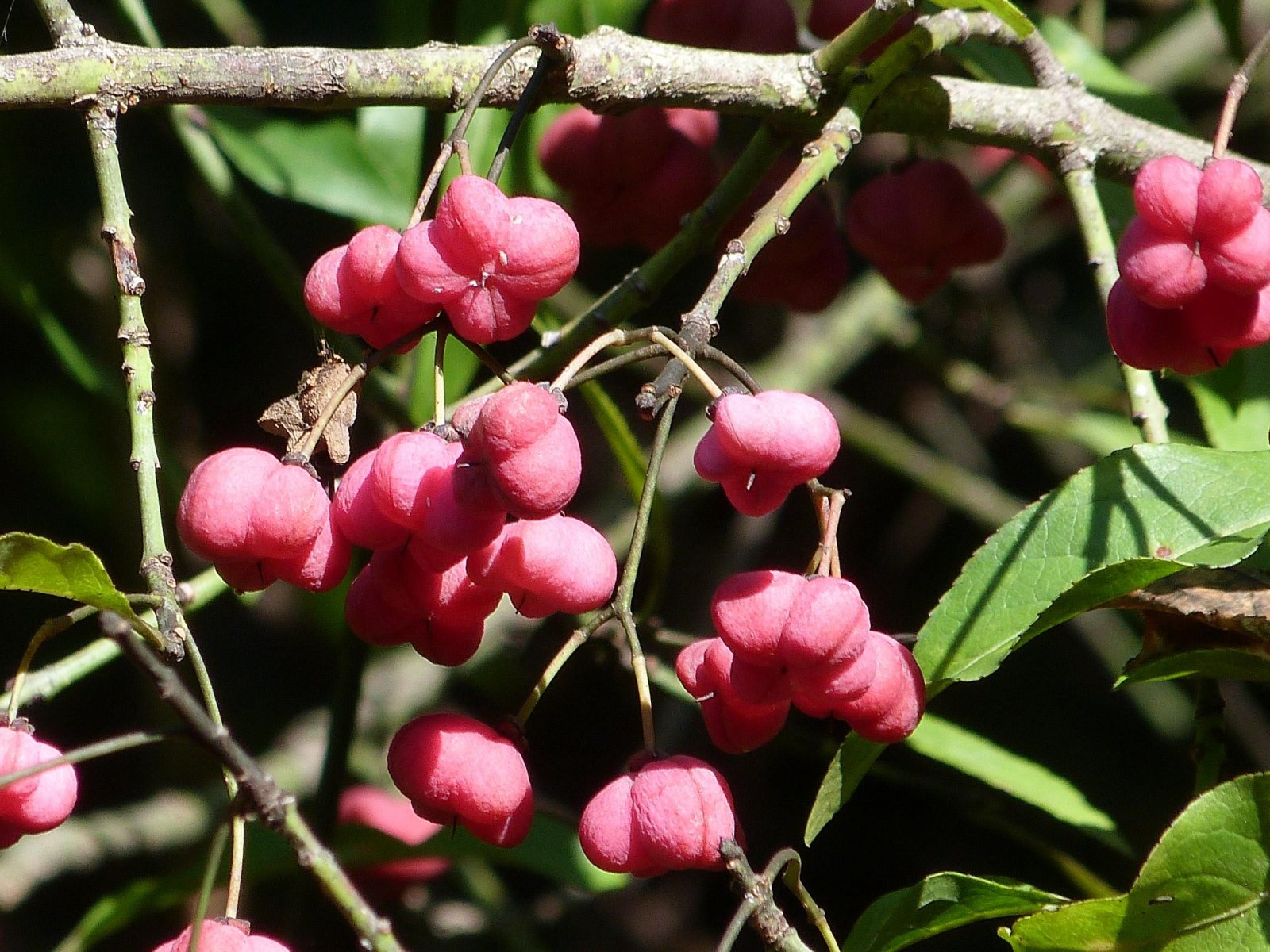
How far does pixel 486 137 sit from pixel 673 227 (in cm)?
26

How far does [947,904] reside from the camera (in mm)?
898

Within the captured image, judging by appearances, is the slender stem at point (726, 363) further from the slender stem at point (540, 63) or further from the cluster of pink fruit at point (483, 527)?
the slender stem at point (540, 63)

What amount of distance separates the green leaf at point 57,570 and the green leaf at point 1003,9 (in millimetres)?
653

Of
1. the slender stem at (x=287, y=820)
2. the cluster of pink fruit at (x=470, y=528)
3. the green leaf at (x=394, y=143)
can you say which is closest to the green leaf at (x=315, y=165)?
the green leaf at (x=394, y=143)

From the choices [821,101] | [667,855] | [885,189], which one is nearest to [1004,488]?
[885,189]

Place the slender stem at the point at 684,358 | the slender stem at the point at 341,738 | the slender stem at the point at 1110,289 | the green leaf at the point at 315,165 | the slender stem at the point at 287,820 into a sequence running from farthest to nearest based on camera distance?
the green leaf at the point at 315,165, the slender stem at the point at 341,738, the slender stem at the point at 1110,289, the slender stem at the point at 684,358, the slender stem at the point at 287,820

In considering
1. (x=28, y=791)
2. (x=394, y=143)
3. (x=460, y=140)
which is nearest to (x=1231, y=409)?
(x=460, y=140)

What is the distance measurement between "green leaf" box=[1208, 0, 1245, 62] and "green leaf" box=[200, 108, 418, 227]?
81 centimetres

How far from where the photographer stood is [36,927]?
1914mm

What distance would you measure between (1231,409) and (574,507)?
1.16m

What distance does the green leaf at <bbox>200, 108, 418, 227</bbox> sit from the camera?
147 centimetres

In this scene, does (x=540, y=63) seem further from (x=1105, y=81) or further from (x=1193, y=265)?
(x=1105, y=81)

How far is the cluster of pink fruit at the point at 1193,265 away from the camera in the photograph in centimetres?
91

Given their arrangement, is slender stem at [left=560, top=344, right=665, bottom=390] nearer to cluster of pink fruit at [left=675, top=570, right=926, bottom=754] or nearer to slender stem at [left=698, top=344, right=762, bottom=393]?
slender stem at [left=698, top=344, right=762, bottom=393]
